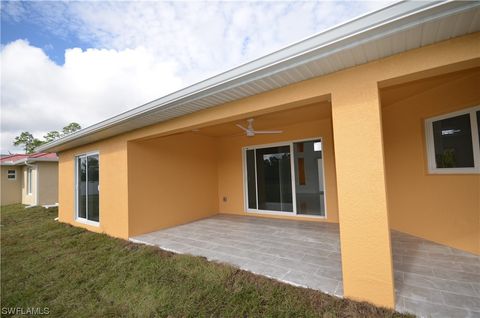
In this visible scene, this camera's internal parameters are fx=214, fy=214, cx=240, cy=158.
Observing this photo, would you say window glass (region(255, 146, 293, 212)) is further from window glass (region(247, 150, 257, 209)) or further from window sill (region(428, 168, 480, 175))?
window sill (region(428, 168, 480, 175))

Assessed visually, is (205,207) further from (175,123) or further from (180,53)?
(180,53)

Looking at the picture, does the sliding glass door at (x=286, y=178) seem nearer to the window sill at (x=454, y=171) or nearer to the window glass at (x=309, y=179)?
the window glass at (x=309, y=179)

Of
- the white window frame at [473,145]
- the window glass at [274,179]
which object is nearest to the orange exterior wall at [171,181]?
the window glass at [274,179]

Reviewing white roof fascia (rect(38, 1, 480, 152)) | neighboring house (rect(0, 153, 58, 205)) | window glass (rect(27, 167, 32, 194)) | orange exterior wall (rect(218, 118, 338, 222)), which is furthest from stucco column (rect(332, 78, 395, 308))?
window glass (rect(27, 167, 32, 194))

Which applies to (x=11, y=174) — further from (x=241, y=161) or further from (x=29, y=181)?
(x=241, y=161)

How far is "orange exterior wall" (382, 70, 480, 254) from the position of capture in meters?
3.29

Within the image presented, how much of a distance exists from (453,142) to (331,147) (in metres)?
2.32

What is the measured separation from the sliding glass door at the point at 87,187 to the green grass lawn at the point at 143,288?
1734mm

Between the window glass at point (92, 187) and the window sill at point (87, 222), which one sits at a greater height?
the window glass at point (92, 187)

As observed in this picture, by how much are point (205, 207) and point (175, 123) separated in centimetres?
365

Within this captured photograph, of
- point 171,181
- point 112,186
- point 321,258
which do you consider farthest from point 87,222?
point 321,258

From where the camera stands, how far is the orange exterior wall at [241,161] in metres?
5.58

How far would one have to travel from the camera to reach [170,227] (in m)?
5.73

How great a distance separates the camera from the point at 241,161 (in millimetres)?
7109
